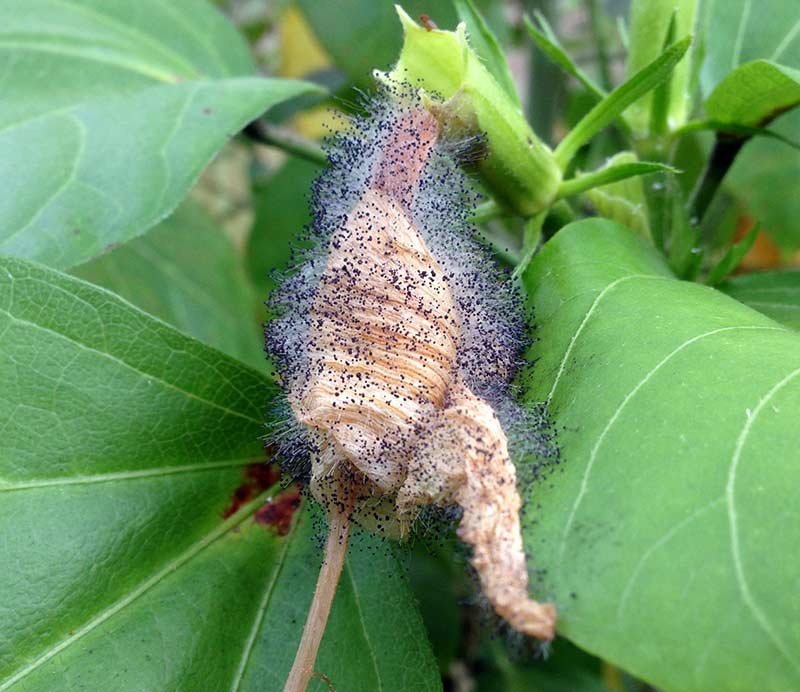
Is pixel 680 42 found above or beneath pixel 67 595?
above

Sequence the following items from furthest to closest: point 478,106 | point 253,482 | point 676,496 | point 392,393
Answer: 1. point 253,482
2. point 478,106
3. point 392,393
4. point 676,496

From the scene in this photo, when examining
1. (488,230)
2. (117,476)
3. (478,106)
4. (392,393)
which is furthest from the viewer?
(488,230)

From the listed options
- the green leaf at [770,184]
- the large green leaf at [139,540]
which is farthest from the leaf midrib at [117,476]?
the green leaf at [770,184]

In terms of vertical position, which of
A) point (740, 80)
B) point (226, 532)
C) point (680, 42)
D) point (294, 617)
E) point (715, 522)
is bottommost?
point (294, 617)

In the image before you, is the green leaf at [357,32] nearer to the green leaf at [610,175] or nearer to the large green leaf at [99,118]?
the large green leaf at [99,118]

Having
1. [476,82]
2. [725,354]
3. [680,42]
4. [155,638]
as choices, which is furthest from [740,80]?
[155,638]

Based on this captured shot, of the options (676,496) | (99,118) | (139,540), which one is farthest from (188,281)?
(676,496)

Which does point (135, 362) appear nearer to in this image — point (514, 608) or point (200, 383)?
point (200, 383)

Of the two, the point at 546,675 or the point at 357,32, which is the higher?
the point at 357,32

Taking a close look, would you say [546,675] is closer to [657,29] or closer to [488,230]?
[488,230]
